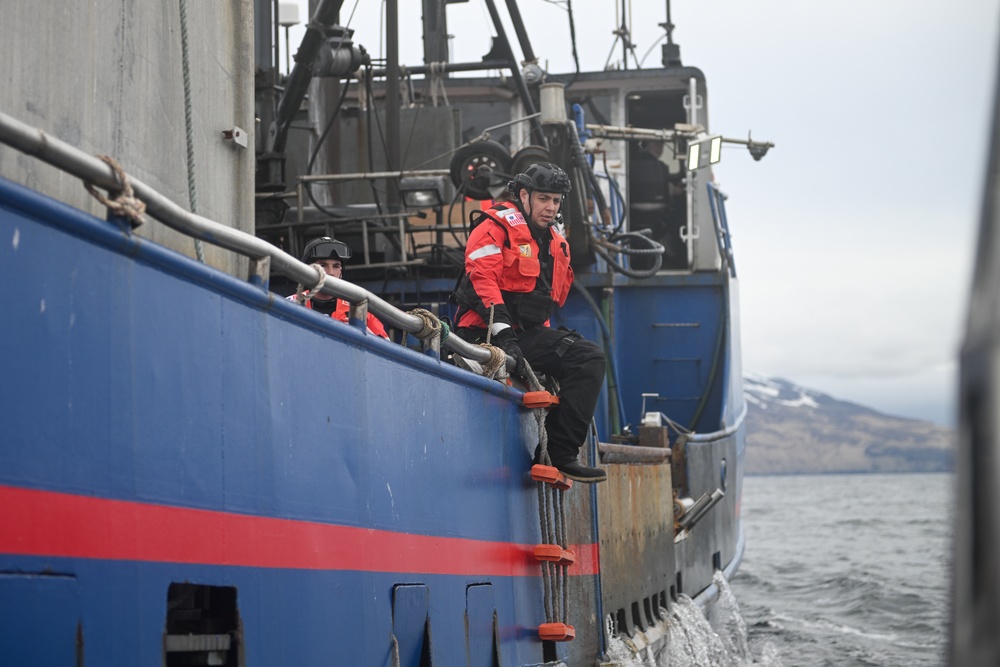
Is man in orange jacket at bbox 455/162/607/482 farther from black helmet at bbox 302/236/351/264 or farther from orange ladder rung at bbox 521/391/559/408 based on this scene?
black helmet at bbox 302/236/351/264

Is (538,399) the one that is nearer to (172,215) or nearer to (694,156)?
(172,215)

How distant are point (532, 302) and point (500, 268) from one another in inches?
9.8

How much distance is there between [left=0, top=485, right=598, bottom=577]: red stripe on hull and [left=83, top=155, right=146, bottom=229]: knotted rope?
0.57m

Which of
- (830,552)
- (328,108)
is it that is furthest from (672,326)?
(830,552)

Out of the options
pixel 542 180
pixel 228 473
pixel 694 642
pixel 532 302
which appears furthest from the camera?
pixel 694 642

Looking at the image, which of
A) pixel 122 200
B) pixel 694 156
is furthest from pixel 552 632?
pixel 694 156

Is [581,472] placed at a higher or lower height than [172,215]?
lower

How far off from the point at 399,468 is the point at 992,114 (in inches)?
132

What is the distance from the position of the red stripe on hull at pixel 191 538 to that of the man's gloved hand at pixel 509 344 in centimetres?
125

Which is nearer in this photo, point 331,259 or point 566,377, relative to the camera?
point 566,377

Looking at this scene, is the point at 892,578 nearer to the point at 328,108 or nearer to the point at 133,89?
the point at 328,108

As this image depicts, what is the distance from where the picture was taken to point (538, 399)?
19.2ft

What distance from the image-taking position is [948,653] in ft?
3.67

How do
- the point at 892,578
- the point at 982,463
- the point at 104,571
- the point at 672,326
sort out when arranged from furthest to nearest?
the point at 892,578
the point at 672,326
the point at 104,571
the point at 982,463
